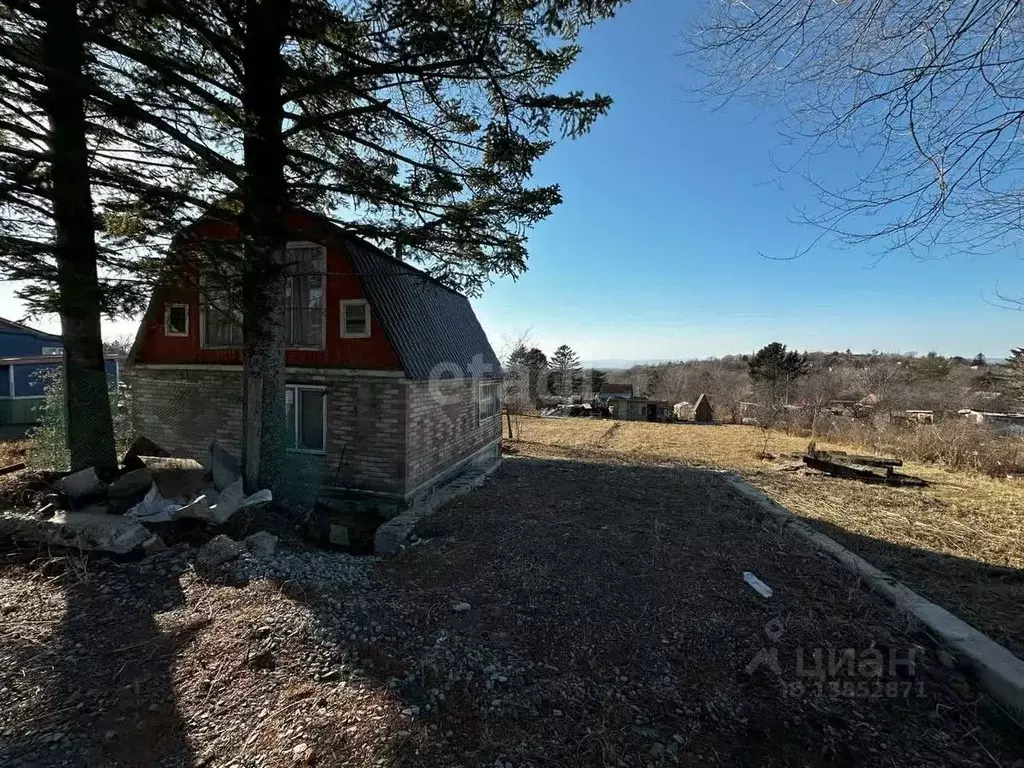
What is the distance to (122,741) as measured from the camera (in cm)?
Result: 220

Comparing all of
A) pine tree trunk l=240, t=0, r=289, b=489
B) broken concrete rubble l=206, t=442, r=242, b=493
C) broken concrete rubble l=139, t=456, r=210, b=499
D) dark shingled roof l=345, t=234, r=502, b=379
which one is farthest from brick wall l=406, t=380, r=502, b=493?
broken concrete rubble l=139, t=456, r=210, b=499

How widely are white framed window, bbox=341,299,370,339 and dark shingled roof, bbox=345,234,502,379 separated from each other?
178 mm

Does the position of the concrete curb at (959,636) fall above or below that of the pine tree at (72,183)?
below

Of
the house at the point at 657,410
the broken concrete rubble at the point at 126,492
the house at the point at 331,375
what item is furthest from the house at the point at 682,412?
the broken concrete rubble at the point at 126,492

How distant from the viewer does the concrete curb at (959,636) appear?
2.76 m

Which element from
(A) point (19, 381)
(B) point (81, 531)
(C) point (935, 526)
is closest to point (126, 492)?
(B) point (81, 531)

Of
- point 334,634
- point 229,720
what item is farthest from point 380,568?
point 229,720

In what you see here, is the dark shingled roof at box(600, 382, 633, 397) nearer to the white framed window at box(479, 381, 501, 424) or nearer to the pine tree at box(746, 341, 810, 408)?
the pine tree at box(746, 341, 810, 408)

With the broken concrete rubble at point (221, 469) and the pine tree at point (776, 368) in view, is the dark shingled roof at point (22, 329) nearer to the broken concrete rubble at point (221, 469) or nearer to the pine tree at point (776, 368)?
the broken concrete rubble at point (221, 469)

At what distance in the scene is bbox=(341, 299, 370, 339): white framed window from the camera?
22.6 ft

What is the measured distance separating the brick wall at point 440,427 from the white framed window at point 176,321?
487cm

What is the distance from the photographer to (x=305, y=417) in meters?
7.30

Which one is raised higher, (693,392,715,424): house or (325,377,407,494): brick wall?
(325,377,407,494): brick wall

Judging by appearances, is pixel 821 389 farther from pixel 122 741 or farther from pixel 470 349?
pixel 122 741
